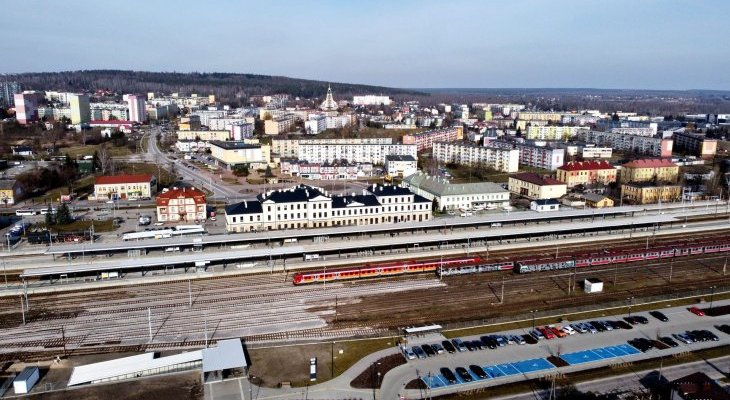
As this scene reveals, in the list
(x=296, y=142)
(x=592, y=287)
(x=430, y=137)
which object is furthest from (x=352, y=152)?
(x=592, y=287)

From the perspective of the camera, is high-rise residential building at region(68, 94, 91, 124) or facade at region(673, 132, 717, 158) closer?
facade at region(673, 132, 717, 158)

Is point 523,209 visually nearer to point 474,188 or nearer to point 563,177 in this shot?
point 474,188

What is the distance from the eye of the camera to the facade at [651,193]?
58.2 m

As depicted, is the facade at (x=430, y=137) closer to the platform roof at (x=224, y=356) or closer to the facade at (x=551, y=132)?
the facade at (x=551, y=132)

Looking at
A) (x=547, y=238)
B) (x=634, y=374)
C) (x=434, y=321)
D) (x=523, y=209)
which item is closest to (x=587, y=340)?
(x=634, y=374)

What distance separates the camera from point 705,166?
3054 inches

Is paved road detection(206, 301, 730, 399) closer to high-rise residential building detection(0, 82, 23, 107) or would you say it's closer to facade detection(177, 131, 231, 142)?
facade detection(177, 131, 231, 142)

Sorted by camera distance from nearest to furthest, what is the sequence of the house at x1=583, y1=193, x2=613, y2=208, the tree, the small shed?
the small shed, the tree, the house at x1=583, y1=193, x2=613, y2=208

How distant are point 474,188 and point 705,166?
1790 inches

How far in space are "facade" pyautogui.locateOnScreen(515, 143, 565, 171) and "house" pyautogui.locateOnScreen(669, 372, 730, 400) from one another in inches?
2283

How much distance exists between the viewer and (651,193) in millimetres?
58375

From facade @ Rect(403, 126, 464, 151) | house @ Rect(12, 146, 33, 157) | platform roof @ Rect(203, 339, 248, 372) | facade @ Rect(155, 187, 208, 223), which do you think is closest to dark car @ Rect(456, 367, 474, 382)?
platform roof @ Rect(203, 339, 248, 372)

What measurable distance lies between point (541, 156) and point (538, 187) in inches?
860

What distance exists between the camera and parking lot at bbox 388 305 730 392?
950 inches
